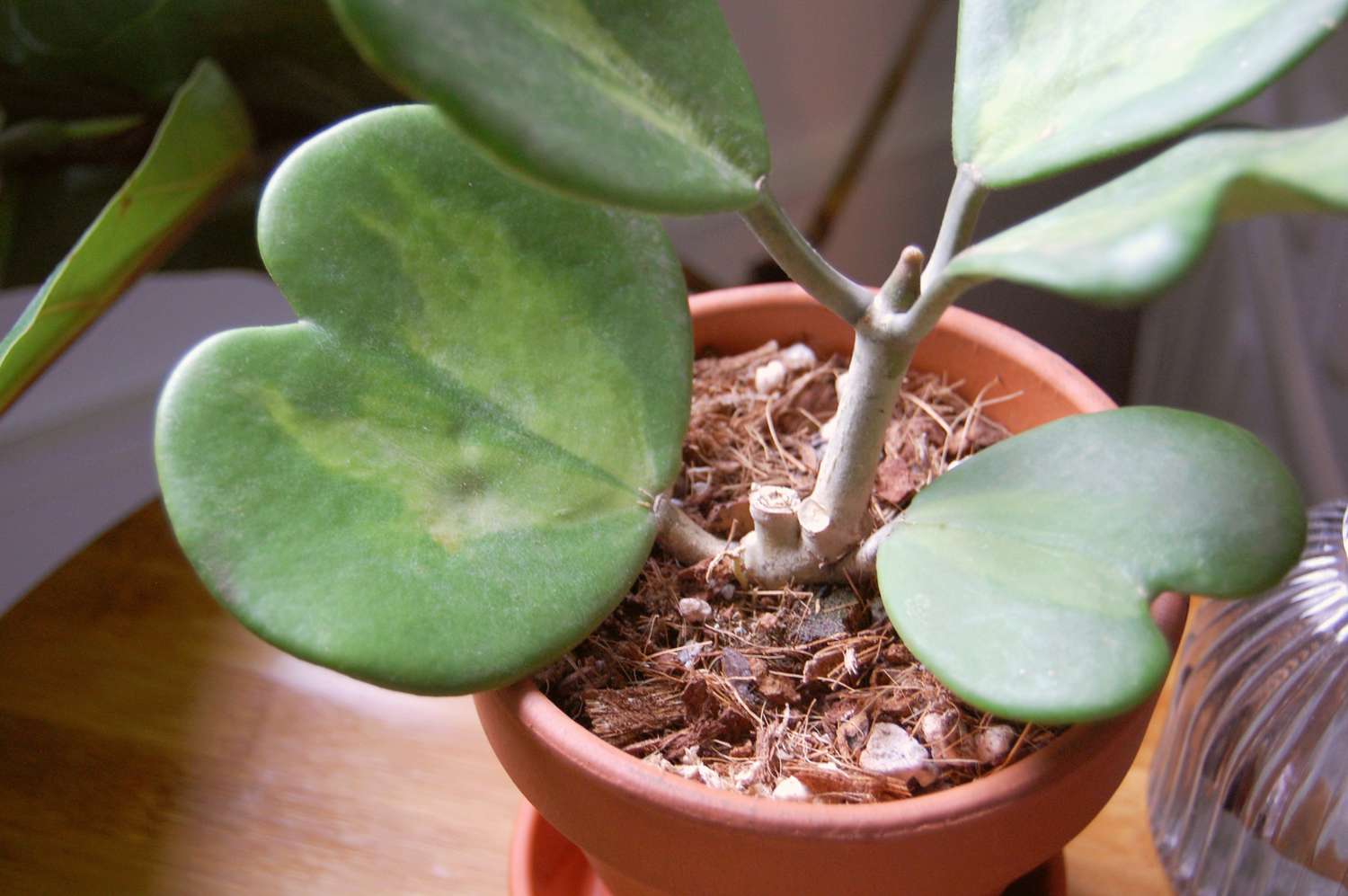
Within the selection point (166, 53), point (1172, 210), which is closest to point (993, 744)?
point (1172, 210)

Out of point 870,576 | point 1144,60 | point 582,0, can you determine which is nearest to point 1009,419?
point 870,576

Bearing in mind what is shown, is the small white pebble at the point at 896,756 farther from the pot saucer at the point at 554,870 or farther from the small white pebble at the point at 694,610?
the pot saucer at the point at 554,870

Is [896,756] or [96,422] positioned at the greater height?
[896,756]

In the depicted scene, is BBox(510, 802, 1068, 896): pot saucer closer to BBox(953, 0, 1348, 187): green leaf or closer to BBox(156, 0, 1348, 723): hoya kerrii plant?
BBox(156, 0, 1348, 723): hoya kerrii plant

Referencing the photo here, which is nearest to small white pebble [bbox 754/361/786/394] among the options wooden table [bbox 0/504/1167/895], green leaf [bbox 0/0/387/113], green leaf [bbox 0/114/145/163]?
wooden table [bbox 0/504/1167/895]

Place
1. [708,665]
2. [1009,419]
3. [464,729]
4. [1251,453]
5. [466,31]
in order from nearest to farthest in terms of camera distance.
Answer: [466,31] < [1251,453] < [708,665] < [1009,419] < [464,729]

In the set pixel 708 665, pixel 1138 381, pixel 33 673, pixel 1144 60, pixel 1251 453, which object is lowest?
pixel 33 673

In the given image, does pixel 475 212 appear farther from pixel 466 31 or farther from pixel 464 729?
pixel 464 729

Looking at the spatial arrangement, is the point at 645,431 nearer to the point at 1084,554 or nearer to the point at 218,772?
the point at 1084,554
